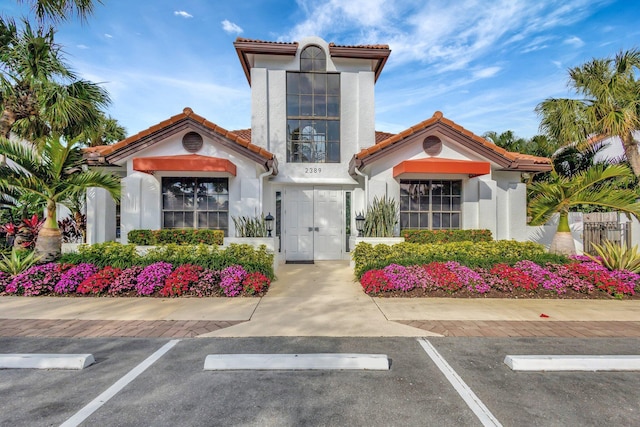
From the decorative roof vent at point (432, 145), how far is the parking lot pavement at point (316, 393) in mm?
6816

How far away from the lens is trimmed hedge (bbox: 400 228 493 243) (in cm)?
900

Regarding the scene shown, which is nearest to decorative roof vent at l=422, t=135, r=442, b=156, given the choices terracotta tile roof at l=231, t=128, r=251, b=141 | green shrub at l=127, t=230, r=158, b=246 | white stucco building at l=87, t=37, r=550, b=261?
white stucco building at l=87, t=37, r=550, b=261

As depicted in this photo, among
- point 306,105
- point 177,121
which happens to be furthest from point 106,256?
point 306,105

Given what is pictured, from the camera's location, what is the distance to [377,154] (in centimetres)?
912

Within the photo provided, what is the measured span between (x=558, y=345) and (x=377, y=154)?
20.6ft

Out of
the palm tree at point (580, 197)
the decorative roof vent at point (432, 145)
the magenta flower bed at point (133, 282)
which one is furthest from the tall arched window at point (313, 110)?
the palm tree at point (580, 197)

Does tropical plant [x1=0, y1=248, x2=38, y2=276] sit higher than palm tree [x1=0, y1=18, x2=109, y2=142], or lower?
lower

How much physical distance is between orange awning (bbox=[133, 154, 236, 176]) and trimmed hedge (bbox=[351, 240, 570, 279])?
4366 mm

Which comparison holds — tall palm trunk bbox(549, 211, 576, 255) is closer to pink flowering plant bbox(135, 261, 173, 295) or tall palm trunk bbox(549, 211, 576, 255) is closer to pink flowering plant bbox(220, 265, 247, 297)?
pink flowering plant bbox(220, 265, 247, 297)

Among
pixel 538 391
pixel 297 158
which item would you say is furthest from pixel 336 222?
pixel 538 391

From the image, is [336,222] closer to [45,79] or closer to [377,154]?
[377,154]

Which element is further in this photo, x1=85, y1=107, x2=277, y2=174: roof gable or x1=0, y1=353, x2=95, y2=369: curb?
x1=85, y1=107, x2=277, y2=174: roof gable

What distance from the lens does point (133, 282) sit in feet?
21.4

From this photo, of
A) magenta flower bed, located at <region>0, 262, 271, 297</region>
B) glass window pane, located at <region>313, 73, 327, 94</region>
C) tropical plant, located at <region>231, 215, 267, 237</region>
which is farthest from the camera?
glass window pane, located at <region>313, 73, 327, 94</region>
